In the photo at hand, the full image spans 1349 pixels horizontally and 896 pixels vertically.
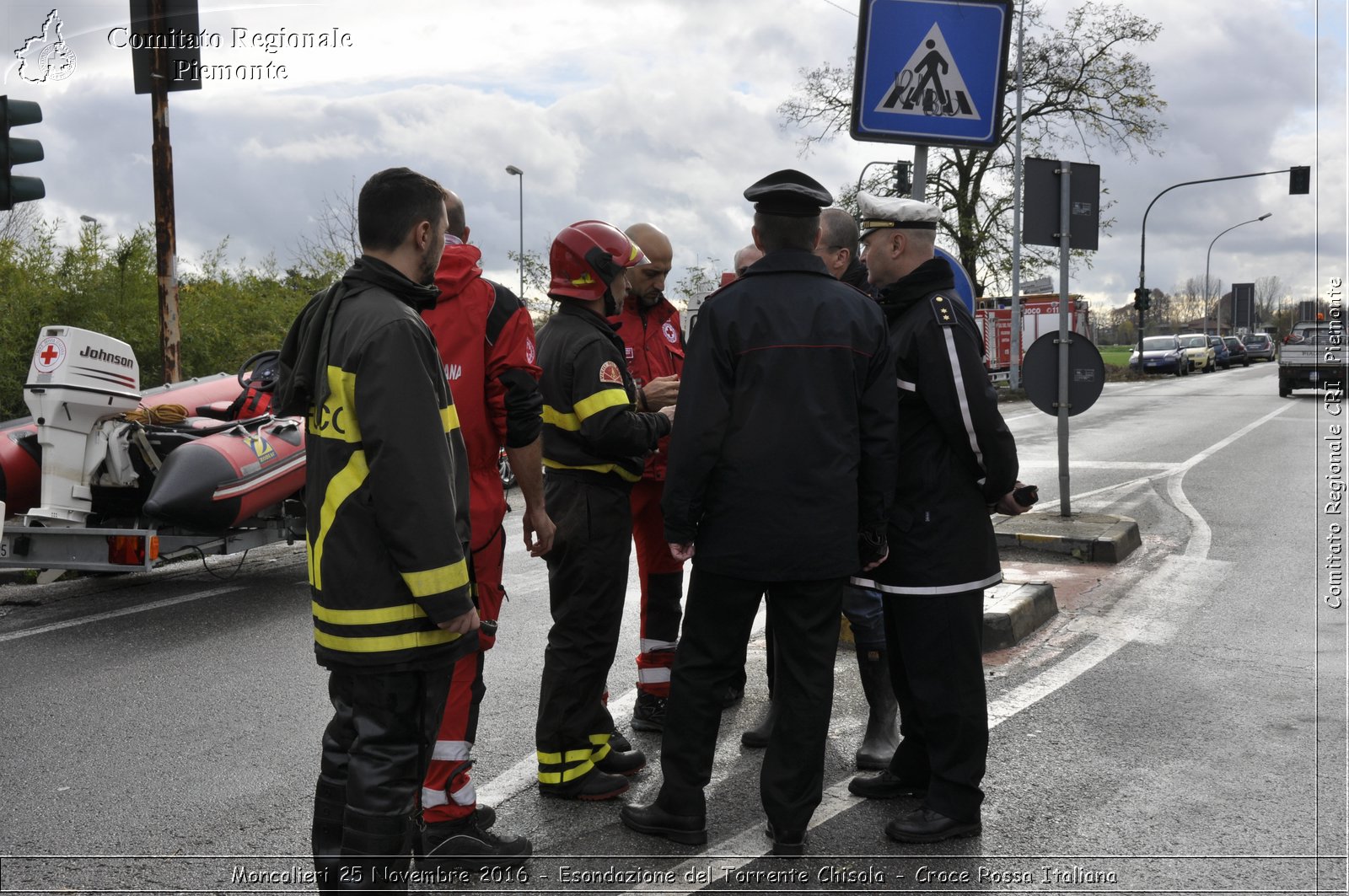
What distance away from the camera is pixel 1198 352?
51.2 metres

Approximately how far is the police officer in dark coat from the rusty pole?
32.9 ft

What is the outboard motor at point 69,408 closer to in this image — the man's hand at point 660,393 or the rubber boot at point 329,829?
the man's hand at point 660,393

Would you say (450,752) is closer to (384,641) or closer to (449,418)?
(384,641)

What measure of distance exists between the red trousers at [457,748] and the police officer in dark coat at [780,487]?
0.59m

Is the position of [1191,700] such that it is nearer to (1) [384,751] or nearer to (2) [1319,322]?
(1) [384,751]

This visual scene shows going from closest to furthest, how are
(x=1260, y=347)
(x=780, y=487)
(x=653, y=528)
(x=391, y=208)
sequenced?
(x=391, y=208)
(x=780, y=487)
(x=653, y=528)
(x=1260, y=347)

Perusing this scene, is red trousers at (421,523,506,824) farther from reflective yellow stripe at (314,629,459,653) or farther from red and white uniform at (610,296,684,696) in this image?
red and white uniform at (610,296,684,696)

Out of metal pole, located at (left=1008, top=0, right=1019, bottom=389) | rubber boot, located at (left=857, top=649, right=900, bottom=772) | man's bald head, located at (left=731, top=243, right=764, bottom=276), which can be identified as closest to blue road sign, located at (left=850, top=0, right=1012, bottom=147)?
man's bald head, located at (left=731, top=243, right=764, bottom=276)

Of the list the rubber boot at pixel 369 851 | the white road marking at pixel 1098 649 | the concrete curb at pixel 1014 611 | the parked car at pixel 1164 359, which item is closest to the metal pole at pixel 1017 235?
the parked car at pixel 1164 359

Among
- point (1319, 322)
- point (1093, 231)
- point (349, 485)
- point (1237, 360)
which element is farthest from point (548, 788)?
point (1237, 360)

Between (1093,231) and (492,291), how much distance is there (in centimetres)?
677

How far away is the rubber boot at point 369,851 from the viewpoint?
9.42 ft

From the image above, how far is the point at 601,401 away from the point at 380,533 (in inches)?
49.8

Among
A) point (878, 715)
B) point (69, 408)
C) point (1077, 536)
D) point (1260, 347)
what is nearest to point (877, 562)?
point (878, 715)
